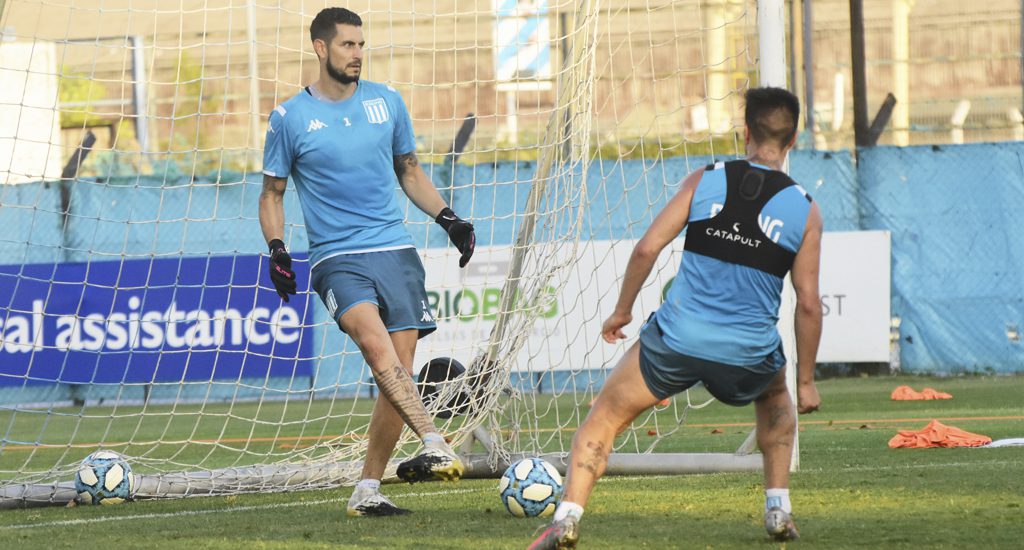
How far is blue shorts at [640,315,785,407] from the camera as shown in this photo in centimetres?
455

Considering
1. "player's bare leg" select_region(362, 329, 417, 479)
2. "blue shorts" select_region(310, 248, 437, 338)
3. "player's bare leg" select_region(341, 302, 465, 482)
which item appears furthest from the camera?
"player's bare leg" select_region(362, 329, 417, 479)

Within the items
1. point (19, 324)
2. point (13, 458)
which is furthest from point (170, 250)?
point (13, 458)

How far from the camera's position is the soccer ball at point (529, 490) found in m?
5.84

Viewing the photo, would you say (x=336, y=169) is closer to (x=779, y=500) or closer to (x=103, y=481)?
(x=103, y=481)

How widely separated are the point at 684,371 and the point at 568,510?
0.58 meters

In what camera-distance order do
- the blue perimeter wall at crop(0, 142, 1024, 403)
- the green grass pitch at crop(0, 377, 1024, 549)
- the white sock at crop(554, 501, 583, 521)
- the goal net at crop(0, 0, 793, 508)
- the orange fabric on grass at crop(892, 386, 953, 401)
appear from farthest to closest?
the blue perimeter wall at crop(0, 142, 1024, 403) < the orange fabric on grass at crop(892, 386, 953, 401) < the goal net at crop(0, 0, 793, 508) < the green grass pitch at crop(0, 377, 1024, 549) < the white sock at crop(554, 501, 583, 521)

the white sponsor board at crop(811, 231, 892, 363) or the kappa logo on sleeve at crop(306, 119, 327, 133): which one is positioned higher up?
the kappa logo on sleeve at crop(306, 119, 327, 133)

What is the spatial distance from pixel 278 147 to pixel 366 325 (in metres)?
0.88

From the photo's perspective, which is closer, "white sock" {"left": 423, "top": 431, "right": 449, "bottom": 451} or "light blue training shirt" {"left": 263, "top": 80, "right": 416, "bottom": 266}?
"white sock" {"left": 423, "top": 431, "right": 449, "bottom": 451}

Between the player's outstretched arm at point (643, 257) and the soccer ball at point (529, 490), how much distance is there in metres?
1.45

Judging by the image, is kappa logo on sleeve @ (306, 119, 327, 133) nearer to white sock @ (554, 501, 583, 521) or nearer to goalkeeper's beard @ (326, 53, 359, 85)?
goalkeeper's beard @ (326, 53, 359, 85)

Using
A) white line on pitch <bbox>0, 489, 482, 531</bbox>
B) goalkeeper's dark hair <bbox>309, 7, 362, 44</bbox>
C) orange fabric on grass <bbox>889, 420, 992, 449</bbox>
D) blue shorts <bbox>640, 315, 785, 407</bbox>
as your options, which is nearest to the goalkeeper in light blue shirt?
goalkeeper's dark hair <bbox>309, 7, 362, 44</bbox>

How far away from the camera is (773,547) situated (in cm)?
477

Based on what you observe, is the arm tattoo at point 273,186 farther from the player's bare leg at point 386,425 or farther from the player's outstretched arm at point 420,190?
the player's bare leg at point 386,425
